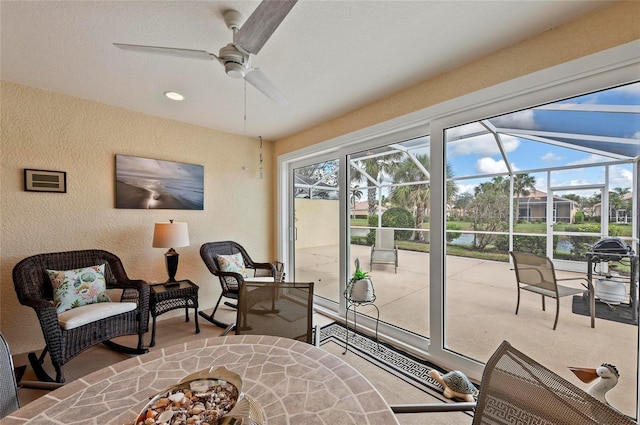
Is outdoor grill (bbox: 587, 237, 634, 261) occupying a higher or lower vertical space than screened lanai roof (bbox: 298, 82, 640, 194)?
lower

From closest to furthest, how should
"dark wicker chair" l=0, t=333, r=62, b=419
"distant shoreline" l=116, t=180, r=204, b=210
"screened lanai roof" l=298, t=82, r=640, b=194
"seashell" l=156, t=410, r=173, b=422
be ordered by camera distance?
"seashell" l=156, t=410, r=173, b=422 < "dark wicker chair" l=0, t=333, r=62, b=419 < "screened lanai roof" l=298, t=82, r=640, b=194 < "distant shoreline" l=116, t=180, r=204, b=210

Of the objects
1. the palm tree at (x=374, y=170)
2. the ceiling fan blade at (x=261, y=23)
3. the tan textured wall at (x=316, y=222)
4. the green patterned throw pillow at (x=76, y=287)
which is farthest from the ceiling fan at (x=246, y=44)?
the green patterned throw pillow at (x=76, y=287)

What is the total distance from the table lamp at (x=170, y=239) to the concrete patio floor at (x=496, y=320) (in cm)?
185

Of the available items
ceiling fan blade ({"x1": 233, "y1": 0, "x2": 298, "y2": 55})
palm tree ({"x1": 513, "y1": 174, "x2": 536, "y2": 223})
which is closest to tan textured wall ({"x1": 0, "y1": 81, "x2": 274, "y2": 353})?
ceiling fan blade ({"x1": 233, "y1": 0, "x2": 298, "y2": 55})

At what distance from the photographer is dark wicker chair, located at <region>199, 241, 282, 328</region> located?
116 inches

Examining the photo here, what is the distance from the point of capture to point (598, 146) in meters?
1.58

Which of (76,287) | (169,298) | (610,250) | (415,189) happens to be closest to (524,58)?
(415,189)

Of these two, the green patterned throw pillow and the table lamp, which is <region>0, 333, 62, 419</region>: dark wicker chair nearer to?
the green patterned throw pillow

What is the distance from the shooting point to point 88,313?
6.65 ft

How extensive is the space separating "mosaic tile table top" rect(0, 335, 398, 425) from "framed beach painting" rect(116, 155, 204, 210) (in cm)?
245

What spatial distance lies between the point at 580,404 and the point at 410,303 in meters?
2.21

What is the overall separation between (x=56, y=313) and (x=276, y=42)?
2.61 metres

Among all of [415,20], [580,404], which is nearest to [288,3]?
[415,20]

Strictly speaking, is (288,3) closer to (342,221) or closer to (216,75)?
(216,75)
